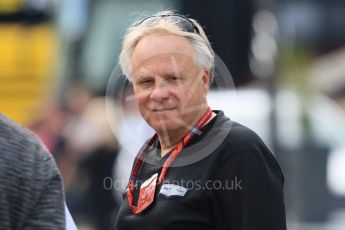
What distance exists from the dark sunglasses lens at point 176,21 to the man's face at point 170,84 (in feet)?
0.19

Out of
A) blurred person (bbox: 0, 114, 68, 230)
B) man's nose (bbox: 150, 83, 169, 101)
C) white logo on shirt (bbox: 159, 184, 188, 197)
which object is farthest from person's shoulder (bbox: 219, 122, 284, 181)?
blurred person (bbox: 0, 114, 68, 230)

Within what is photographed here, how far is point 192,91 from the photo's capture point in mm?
3510

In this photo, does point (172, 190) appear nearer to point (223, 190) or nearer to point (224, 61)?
point (223, 190)

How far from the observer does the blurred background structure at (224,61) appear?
11.5 meters

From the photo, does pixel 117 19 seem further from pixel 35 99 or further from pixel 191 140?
pixel 191 140

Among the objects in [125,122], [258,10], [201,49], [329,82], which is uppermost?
[201,49]

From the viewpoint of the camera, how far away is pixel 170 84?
3.52m

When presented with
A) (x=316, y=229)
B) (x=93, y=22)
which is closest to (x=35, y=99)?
(x=93, y=22)

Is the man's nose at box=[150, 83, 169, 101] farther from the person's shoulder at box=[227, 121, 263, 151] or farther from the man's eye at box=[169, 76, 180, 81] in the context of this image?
the person's shoulder at box=[227, 121, 263, 151]

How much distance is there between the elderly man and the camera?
128 inches

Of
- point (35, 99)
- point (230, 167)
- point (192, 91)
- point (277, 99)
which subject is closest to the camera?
point (230, 167)

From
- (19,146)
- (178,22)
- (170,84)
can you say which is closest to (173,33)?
(178,22)

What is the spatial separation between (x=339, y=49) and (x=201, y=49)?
1290 centimetres

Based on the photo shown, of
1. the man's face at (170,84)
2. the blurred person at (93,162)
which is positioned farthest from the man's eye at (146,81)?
the blurred person at (93,162)
